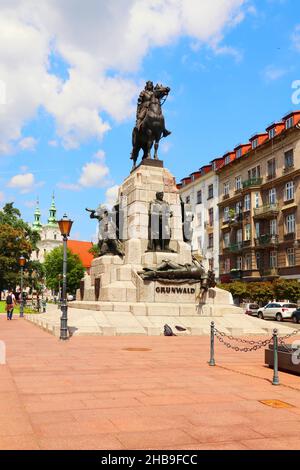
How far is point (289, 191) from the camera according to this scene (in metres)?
48.1

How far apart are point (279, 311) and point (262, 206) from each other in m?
18.1

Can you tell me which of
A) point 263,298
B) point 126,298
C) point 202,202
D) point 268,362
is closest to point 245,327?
point 126,298

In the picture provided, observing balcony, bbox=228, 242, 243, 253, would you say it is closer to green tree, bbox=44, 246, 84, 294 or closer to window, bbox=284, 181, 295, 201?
window, bbox=284, 181, 295, 201

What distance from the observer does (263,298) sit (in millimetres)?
46469

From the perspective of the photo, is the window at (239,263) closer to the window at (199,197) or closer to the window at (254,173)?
the window at (254,173)

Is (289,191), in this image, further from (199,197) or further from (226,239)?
(199,197)

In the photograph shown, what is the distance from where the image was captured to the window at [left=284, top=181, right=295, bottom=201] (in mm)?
47438

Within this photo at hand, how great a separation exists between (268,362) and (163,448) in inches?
256

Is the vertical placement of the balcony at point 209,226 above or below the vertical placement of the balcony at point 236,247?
above

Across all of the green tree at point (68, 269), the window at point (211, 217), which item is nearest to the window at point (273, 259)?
the window at point (211, 217)

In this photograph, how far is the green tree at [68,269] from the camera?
300 feet

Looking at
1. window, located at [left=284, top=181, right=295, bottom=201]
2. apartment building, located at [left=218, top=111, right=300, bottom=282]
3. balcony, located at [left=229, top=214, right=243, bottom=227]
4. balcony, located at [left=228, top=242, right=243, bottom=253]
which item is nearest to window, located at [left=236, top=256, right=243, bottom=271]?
apartment building, located at [left=218, top=111, right=300, bottom=282]

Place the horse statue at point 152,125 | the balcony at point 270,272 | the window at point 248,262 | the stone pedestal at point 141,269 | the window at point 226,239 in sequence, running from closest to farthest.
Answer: the stone pedestal at point 141,269, the horse statue at point 152,125, the balcony at point 270,272, the window at point 248,262, the window at point 226,239

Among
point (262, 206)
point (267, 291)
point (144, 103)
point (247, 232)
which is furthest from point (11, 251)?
point (144, 103)
